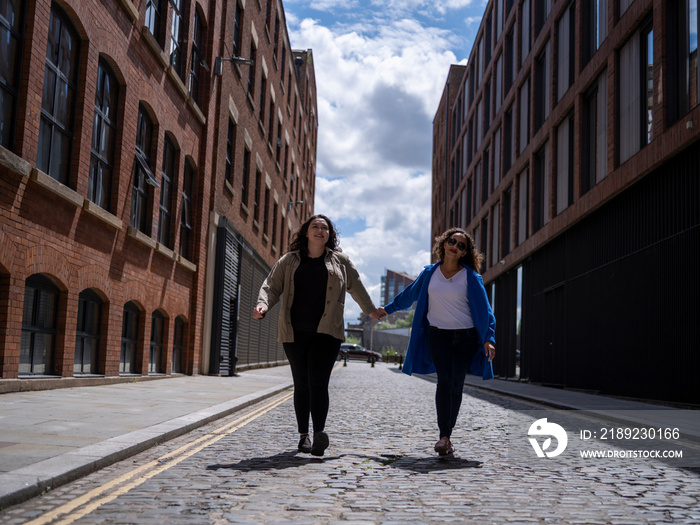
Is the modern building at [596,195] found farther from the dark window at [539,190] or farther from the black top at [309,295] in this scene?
the black top at [309,295]

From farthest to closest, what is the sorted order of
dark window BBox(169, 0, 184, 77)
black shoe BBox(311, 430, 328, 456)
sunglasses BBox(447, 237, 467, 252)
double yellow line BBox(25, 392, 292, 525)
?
1. dark window BBox(169, 0, 184, 77)
2. sunglasses BBox(447, 237, 467, 252)
3. black shoe BBox(311, 430, 328, 456)
4. double yellow line BBox(25, 392, 292, 525)

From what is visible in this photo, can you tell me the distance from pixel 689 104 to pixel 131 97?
9.61 m

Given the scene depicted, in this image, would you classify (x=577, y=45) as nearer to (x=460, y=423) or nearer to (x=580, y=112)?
(x=580, y=112)

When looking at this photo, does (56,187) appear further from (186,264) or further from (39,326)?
(186,264)

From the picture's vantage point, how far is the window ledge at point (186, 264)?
1562 cm

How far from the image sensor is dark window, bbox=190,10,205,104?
1673 centimetres

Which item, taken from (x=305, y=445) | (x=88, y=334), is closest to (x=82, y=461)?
(x=305, y=445)

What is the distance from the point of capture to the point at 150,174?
13328 mm

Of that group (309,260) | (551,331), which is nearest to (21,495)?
(309,260)

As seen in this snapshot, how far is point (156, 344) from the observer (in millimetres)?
14875

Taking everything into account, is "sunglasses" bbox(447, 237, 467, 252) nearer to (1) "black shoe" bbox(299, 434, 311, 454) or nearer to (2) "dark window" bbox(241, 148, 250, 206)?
(1) "black shoe" bbox(299, 434, 311, 454)

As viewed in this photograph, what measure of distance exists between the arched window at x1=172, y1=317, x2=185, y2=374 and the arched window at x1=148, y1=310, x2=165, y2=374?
104cm

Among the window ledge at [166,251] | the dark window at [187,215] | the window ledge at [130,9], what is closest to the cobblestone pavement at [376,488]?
the window ledge at [166,251]

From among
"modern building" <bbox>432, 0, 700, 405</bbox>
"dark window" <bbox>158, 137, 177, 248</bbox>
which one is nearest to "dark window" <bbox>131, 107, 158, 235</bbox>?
"dark window" <bbox>158, 137, 177, 248</bbox>
